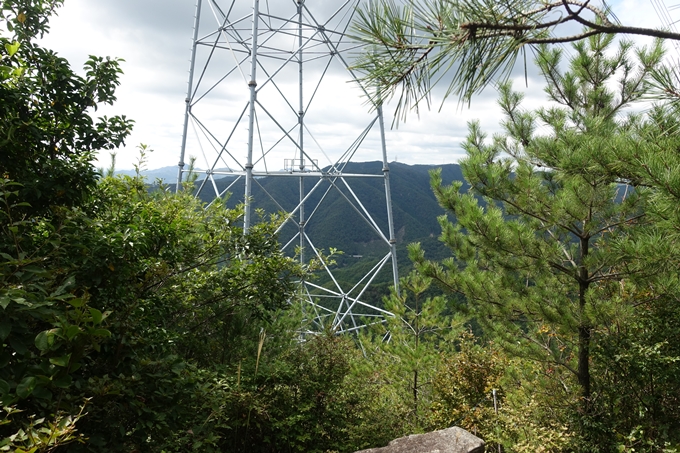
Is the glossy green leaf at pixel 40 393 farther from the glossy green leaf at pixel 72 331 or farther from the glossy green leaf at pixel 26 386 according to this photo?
the glossy green leaf at pixel 72 331

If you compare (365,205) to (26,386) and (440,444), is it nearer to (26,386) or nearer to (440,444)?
(440,444)

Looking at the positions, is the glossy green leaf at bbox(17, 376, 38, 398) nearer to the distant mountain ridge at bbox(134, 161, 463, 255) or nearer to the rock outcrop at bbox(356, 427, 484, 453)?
the rock outcrop at bbox(356, 427, 484, 453)

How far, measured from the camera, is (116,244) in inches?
93.2

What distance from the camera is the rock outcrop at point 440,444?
139 inches

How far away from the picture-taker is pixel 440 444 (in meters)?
3.64

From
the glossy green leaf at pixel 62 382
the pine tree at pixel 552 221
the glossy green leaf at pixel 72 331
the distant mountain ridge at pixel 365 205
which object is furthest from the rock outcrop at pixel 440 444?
the distant mountain ridge at pixel 365 205

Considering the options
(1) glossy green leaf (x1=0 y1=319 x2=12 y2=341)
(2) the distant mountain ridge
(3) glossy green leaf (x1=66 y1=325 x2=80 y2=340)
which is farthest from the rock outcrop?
(2) the distant mountain ridge

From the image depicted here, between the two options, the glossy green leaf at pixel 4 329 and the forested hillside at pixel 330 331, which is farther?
the forested hillside at pixel 330 331

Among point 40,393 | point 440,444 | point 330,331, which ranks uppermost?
point 40,393

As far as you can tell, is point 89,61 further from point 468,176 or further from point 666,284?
point 666,284

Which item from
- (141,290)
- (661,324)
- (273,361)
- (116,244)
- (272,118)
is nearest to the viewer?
(116,244)

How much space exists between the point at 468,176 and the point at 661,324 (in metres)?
2.38

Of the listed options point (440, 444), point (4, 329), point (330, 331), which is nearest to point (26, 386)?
point (4, 329)

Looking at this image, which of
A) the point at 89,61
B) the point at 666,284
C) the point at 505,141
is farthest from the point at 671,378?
the point at 89,61
